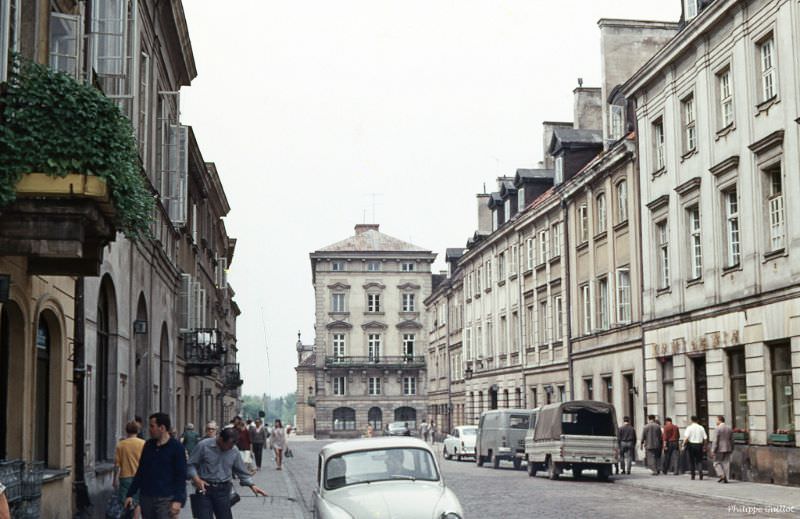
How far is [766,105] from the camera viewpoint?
26.9m

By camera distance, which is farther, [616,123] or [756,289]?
[616,123]

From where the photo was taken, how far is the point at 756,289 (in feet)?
90.1

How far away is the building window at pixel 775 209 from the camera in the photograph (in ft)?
86.5

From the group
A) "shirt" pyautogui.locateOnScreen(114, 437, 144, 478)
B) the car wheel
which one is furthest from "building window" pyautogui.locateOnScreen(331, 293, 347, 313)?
"shirt" pyautogui.locateOnScreen(114, 437, 144, 478)

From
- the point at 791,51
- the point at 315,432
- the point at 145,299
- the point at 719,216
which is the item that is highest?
the point at 791,51

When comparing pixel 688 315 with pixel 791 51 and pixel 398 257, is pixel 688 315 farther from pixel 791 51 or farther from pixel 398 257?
→ pixel 398 257

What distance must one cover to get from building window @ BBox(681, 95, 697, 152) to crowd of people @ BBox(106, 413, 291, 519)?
18.6 meters

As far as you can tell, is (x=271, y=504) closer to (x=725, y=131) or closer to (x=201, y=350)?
(x=725, y=131)

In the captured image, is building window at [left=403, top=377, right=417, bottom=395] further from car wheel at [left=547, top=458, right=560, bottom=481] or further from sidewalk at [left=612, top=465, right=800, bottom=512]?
car wheel at [left=547, top=458, right=560, bottom=481]

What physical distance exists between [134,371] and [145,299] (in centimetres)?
191

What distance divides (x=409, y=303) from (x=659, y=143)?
76.1 metres

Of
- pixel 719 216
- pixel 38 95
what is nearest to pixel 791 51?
pixel 719 216

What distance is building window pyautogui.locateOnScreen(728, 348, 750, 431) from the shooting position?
28.8 metres

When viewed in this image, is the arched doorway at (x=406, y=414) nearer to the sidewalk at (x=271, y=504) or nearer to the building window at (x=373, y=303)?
the building window at (x=373, y=303)
